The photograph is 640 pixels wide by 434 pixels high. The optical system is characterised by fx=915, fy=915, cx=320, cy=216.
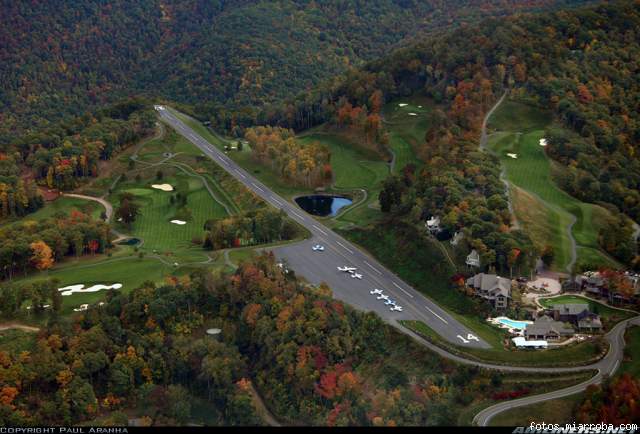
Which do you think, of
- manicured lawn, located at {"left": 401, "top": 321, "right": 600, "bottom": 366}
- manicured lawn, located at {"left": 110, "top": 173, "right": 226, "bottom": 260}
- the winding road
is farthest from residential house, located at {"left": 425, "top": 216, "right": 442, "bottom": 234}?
manicured lawn, located at {"left": 110, "top": 173, "right": 226, "bottom": 260}

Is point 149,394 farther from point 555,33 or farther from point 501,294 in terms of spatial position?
point 555,33

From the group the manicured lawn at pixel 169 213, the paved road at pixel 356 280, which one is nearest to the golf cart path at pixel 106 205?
the manicured lawn at pixel 169 213

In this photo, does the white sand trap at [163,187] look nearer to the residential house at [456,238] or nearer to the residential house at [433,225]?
the residential house at [433,225]

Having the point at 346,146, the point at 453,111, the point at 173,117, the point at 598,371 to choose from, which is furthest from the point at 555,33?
the point at 598,371

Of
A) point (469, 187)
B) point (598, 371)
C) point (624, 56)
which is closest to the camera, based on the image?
point (598, 371)

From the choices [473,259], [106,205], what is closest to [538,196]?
[473,259]
